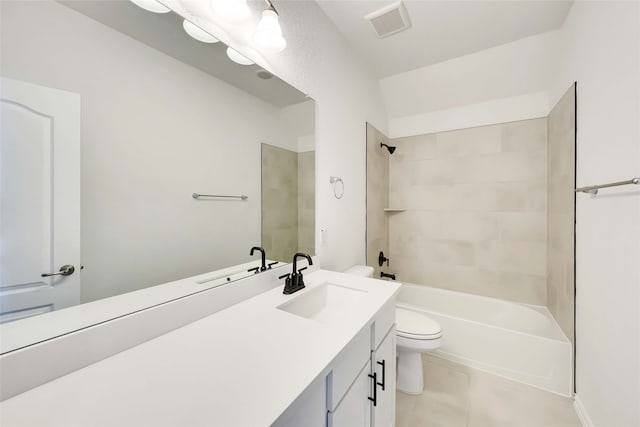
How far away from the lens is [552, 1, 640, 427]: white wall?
1001 millimetres

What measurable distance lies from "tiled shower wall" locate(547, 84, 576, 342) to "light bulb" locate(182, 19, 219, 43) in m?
2.22

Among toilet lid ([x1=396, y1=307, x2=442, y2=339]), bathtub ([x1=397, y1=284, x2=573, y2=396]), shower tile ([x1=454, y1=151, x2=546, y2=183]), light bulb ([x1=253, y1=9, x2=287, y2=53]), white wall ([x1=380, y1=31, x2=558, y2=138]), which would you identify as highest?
white wall ([x1=380, y1=31, x2=558, y2=138])

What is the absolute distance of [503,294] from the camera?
2359mm

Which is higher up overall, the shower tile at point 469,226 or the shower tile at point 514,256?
the shower tile at point 469,226

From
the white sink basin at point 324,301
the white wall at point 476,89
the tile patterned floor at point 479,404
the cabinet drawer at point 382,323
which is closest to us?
the cabinet drawer at point 382,323

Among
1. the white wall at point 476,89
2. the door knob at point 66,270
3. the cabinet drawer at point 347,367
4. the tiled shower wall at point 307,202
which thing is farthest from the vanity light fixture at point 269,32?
the white wall at point 476,89

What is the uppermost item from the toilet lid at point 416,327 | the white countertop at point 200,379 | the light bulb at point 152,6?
the light bulb at point 152,6

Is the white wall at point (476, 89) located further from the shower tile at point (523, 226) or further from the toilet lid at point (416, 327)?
the toilet lid at point (416, 327)

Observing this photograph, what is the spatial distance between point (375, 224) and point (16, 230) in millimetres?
2341

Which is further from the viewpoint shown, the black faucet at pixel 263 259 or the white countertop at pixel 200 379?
the black faucet at pixel 263 259

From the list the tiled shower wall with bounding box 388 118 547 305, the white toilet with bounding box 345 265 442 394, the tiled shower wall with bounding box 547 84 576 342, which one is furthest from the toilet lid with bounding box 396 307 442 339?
the tiled shower wall with bounding box 547 84 576 342

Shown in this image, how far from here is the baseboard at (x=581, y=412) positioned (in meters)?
1.36

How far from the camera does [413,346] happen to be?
1.62 metres

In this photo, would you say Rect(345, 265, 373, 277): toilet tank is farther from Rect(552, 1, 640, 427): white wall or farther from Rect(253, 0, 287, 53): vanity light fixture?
Rect(253, 0, 287, 53): vanity light fixture
